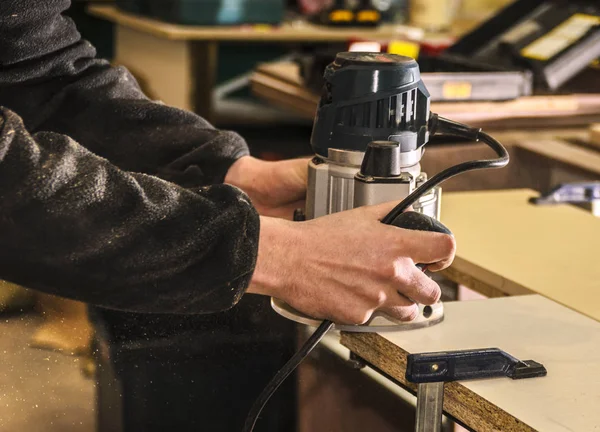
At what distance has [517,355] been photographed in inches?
31.6

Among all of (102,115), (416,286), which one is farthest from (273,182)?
(416,286)

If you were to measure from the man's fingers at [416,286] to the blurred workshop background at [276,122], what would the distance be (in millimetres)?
95

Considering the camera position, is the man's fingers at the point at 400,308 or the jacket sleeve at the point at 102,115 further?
the jacket sleeve at the point at 102,115

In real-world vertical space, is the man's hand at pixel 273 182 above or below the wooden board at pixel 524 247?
above

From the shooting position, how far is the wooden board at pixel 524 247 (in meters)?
1.04

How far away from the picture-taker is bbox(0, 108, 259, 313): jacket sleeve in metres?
0.73

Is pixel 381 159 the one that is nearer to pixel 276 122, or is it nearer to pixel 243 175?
pixel 243 175

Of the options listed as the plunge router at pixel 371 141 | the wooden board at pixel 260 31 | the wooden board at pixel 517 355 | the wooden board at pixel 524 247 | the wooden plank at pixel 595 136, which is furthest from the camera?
the wooden board at pixel 260 31

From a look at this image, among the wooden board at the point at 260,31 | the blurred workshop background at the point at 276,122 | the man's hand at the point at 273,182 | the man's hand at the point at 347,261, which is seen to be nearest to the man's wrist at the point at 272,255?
the man's hand at the point at 347,261

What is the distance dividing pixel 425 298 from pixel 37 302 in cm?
39

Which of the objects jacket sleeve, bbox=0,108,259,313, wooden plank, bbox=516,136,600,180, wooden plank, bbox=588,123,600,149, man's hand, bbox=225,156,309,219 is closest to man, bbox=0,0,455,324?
jacket sleeve, bbox=0,108,259,313

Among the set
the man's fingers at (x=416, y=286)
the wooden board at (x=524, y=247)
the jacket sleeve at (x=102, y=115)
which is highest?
the jacket sleeve at (x=102, y=115)

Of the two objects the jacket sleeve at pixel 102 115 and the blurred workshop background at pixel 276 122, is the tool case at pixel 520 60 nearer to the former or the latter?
the blurred workshop background at pixel 276 122

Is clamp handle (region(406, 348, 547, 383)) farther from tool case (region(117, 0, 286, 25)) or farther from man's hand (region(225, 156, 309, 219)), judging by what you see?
tool case (region(117, 0, 286, 25))
